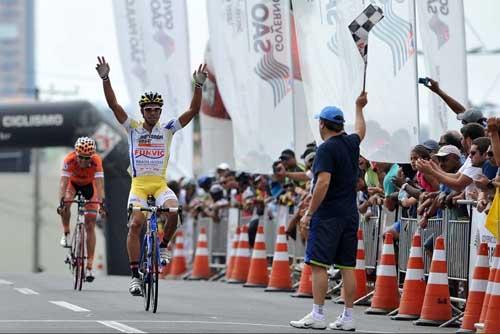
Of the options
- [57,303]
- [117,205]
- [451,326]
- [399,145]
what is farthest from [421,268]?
[117,205]

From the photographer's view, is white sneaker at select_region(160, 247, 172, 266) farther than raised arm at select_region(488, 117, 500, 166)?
Yes

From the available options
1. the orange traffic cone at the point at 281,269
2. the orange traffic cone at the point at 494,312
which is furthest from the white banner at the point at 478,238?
the orange traffic cone at the point at 281,269

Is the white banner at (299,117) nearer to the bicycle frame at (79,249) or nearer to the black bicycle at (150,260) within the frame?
the bicycle frame at (79,249)

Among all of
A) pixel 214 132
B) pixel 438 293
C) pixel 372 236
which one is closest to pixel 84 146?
pixel 372 236

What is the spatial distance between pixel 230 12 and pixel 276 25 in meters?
1.39

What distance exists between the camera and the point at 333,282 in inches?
811

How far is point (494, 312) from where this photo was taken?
13375mm

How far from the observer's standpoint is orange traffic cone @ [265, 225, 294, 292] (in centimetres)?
2147

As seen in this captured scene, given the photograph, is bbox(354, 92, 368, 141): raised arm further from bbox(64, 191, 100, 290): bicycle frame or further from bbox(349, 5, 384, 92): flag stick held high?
bbox(64, 191, 100, 290): bicycle frame

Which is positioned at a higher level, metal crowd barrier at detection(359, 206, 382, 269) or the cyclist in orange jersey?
the cyclist in orange jersey

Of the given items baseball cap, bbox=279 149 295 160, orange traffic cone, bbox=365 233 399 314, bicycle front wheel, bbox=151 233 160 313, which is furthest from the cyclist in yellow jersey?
baseball cap, bbox=279 149 295 160

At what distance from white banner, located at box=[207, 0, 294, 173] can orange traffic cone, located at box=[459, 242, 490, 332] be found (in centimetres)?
1070

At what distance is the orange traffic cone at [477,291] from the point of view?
14188 mm

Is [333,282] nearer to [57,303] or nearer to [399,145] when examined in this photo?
[399,145]
